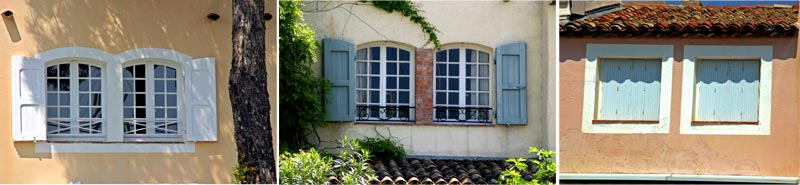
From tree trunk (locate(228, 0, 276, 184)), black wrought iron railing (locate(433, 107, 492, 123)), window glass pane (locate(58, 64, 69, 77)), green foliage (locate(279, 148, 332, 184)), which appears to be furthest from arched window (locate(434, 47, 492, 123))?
window glass pane (locate(58, 64, 69, 77))

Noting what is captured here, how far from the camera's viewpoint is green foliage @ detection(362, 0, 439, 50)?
187 inches

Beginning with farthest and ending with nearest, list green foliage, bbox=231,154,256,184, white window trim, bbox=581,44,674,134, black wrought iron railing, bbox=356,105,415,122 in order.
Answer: green foliage, bbox=231,154,256,184 < black wrought iron railing, bbox=356,105,415,122 < white window trim, bbox=581,44,674,134

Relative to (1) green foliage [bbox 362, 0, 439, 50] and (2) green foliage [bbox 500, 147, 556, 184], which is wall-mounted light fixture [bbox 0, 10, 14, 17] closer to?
(1) green foliage [bbox 362, 0, 439, 50]

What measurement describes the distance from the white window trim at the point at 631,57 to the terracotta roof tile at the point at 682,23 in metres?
0.06

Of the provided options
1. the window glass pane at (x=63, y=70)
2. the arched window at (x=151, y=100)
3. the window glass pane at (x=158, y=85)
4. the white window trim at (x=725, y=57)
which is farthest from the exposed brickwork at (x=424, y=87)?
the window glass pane at (x=63, y=70)

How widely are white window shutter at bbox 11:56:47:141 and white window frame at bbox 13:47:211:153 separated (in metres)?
0.02

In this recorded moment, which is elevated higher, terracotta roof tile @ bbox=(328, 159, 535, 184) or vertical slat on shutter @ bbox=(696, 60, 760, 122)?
vertical slat on shutter @ bbox=(696, 60, 760, 122)

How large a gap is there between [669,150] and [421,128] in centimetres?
119

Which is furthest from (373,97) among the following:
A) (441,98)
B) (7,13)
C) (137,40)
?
(7,13)

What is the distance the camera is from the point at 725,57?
441 cm

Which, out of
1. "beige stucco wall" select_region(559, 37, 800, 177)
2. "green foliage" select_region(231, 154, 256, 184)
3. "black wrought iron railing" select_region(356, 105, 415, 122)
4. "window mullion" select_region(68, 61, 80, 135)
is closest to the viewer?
"beige stucco wall" select_region(559, 37, 800, 177)

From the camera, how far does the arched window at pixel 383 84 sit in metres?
4.67

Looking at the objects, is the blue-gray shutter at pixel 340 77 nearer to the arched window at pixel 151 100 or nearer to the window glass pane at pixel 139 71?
the arched window at pixel 151 100

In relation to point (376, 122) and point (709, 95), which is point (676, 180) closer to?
point (709, 95)
